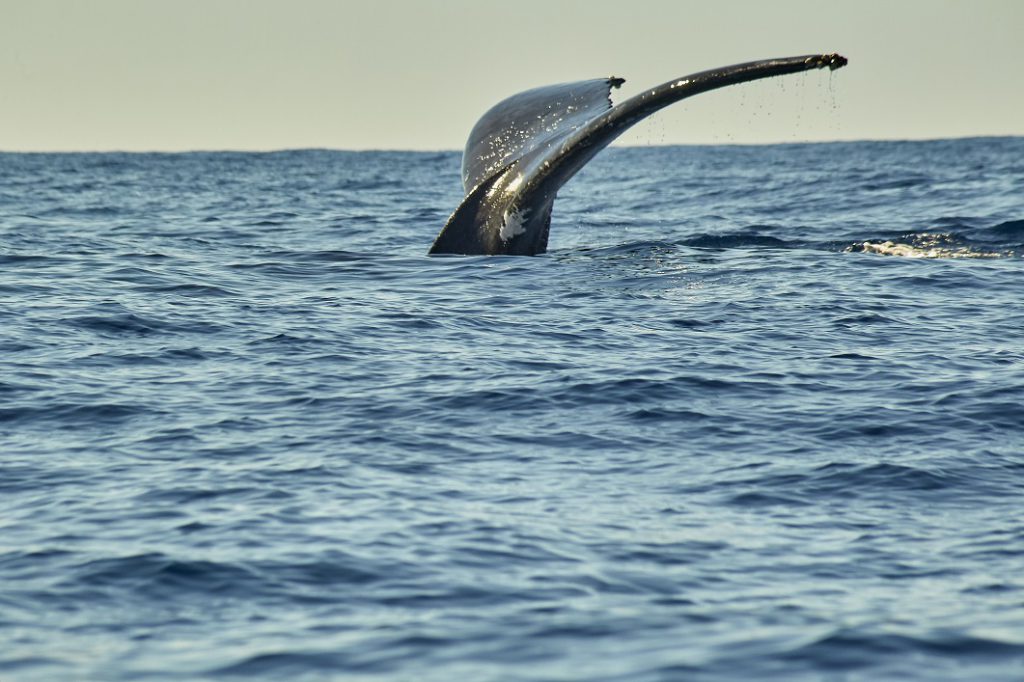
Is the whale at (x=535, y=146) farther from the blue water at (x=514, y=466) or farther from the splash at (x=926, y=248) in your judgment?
the splash at (x=926, y=248)

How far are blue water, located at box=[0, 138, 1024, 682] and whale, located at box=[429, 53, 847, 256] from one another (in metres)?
0.55

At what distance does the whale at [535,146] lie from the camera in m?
15.5

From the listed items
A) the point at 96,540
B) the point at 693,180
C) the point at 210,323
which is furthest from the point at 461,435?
the point at 693,180

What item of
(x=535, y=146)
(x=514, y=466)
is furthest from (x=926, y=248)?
(x=514, y=466)

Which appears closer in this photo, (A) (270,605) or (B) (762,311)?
(A) (270,605)

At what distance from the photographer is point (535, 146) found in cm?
1700

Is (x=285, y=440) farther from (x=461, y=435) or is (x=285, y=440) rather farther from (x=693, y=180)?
(x=693, y=180)

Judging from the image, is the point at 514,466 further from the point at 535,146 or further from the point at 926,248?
the point at 926,248

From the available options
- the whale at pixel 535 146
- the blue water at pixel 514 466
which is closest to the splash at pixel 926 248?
the blue water at pixel 514 466

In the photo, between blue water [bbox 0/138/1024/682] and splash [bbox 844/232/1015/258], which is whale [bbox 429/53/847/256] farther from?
splash [bbox 844/232/1015/258]

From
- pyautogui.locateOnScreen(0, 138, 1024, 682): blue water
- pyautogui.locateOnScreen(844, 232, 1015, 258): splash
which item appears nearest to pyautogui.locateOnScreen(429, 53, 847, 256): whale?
pyautogui.locateOnScreen(0, 138, 1024, 682): blue water

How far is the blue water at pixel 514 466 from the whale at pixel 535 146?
0.55 m

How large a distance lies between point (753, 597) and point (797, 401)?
14.9 feet

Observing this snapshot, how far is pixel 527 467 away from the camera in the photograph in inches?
368
